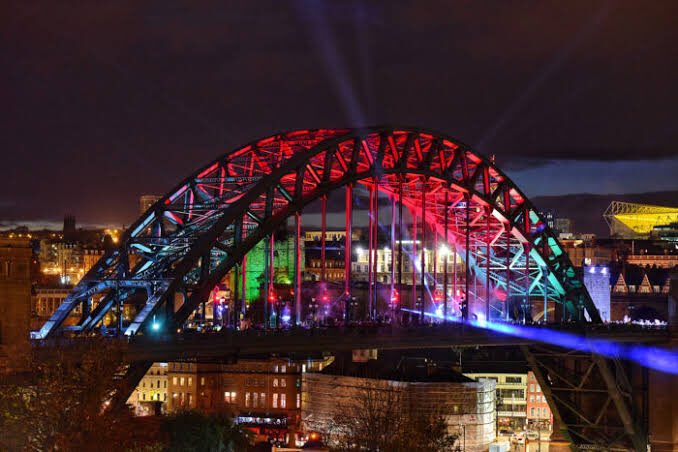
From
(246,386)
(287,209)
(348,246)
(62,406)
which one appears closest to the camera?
(62,406)

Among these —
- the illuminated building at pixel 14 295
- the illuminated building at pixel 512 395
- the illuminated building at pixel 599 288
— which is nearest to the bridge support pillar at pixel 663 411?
the illuminated building at pixel 599 288

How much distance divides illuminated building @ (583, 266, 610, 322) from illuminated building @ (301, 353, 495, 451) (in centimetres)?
2499

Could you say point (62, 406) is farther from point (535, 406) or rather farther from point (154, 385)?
point (154, 385)

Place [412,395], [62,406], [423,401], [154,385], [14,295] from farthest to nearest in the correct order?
[154,385] < [423,401] < [412,395] < [14,295] < [62,406]

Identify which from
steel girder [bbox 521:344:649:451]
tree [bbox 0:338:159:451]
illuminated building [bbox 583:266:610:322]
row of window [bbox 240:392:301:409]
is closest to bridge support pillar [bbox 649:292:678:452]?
steel girder [bbox 521:344:649:451]

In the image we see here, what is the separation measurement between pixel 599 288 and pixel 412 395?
1583 inches

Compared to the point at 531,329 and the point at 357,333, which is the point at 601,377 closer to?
the point at 531,329

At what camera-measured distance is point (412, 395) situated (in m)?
117

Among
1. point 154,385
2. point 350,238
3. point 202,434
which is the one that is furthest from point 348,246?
point 154,385

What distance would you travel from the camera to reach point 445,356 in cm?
16788

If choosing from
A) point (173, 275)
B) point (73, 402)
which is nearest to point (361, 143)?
point (173, 275)

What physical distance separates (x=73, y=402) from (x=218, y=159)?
112 ft

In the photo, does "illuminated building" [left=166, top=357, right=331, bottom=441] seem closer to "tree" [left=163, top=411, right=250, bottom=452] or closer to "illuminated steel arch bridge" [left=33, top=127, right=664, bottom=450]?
"illuminated steel arch bridge" [left=33, top=127, right=664, bottom=450]

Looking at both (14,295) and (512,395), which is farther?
(512,395)
